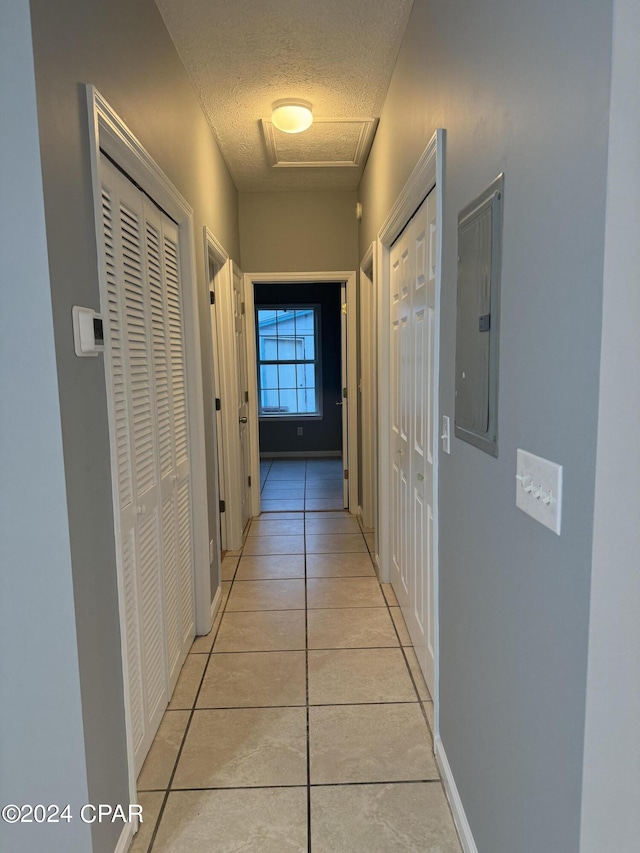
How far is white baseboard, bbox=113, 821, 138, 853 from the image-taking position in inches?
56.5

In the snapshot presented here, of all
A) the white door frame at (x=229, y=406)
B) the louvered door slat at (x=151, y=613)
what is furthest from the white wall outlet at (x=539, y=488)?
the white door frame at (x=229, y=406)

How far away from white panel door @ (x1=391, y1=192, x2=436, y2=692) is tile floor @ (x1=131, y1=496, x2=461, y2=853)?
0.23m

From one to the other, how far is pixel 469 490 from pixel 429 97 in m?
1.32

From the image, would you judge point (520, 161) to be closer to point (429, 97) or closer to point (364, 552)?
point (429, 97)

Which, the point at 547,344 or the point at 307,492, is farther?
the point at 307,492

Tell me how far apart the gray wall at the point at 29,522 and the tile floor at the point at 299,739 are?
1.55 feet

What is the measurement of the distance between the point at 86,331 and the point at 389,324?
80.3 inches

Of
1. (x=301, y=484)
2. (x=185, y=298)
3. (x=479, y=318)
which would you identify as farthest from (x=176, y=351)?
(x=301, y=484)

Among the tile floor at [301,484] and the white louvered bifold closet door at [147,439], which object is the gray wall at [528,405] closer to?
the white louvered bifold closet door at [147,439]

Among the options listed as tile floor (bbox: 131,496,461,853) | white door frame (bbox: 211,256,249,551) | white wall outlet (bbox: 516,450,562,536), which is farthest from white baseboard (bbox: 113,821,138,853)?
white door frame (bbox: 211,256,249,551)

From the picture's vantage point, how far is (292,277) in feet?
14.3

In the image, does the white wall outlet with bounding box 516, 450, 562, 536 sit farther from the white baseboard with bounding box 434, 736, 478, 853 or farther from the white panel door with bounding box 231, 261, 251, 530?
the white panel door with bounding box 231, 261, 251, 530

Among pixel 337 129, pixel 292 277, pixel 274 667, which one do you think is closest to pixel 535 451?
pixel 274 667

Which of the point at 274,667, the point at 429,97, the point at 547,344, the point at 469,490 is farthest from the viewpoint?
the point at 274,667
